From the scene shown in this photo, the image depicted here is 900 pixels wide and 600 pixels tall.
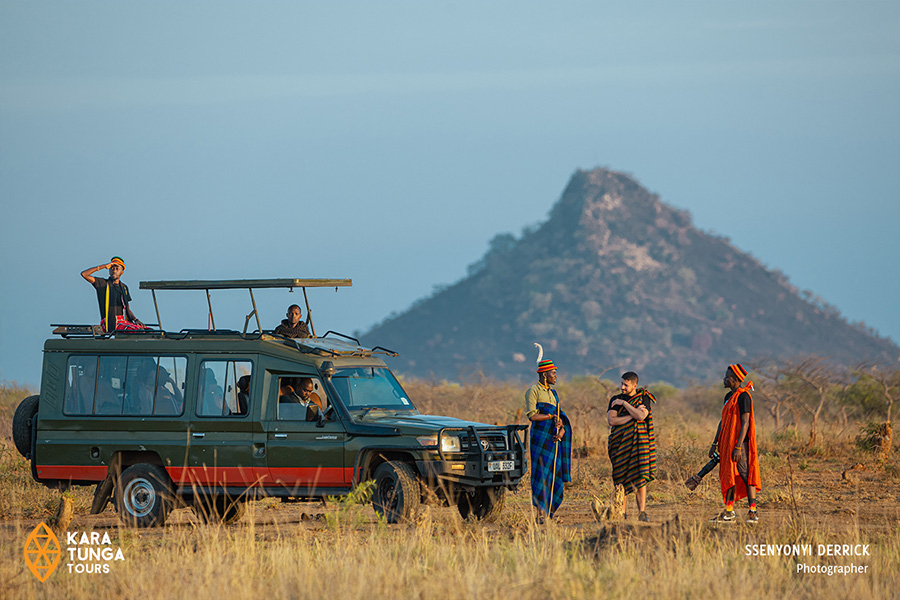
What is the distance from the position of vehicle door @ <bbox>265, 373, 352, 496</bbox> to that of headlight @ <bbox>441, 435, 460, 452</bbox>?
1.15 meters

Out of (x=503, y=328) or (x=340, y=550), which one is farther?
(x=503, y=328)

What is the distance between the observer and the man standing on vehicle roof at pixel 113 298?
14375mm

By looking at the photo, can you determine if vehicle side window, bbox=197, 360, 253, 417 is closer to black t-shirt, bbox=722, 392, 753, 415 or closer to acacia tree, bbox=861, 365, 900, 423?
black t-shirt, bbox=722, 392, 753, 415

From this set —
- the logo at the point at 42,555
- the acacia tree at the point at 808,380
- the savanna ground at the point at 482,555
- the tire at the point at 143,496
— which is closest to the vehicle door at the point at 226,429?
the tire at the point at 143,496

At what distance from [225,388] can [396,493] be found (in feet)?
8.04

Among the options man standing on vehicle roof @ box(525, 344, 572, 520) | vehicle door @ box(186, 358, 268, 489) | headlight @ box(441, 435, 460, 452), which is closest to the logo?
vehicle door @ box(186, 358, 268, 489)

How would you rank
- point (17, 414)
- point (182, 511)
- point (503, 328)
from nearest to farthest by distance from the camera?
point (17, 414)
point (182, 511)
point (503, 328)

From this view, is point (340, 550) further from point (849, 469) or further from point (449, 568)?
point (849, 469)

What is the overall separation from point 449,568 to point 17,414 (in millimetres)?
7165

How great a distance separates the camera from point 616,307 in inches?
5074

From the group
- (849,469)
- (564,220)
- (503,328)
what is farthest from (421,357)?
(849,469)

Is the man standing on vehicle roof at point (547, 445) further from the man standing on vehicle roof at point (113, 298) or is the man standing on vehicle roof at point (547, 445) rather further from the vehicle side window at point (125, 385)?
the man standing on vehicle roof at point (113, 298)

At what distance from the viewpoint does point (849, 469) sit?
19.8 m

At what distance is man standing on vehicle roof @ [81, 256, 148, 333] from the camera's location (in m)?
14.4
